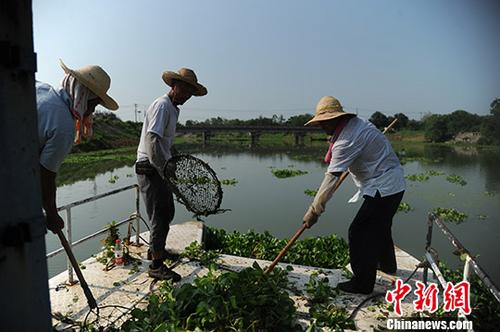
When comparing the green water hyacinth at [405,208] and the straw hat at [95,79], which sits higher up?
the straw hat at [95,79]

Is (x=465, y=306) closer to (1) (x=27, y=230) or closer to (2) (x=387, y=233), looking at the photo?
(2) (x=387, y=233)

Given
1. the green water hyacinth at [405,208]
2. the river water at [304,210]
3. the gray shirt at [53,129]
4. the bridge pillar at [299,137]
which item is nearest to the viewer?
the gray shirt at [53,129]

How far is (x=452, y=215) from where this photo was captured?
32.6 ft

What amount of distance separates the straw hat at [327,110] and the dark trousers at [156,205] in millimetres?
1628

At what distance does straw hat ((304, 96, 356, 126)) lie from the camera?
3.08 m

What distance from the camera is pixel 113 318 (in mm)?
2693

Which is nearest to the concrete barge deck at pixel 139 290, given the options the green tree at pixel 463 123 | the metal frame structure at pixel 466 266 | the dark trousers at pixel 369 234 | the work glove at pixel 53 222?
the dark trousers at pixel 369 234

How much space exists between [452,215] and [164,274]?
9.46m

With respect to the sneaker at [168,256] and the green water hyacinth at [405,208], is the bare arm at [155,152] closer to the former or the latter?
the sneaker at [168,256]

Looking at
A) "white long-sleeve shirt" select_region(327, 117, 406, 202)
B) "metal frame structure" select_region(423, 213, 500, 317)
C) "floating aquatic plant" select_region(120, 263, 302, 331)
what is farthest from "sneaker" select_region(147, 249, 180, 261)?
"metal frame structure" select_region(423, 213, 500, 317)

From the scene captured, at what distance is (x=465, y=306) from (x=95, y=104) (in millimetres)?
3113

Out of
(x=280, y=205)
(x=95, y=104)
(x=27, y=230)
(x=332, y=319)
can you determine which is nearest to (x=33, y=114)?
(x=27, y=230)

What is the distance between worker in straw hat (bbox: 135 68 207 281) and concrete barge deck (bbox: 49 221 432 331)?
28 centimetres

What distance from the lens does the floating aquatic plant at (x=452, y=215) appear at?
977 centimetres
